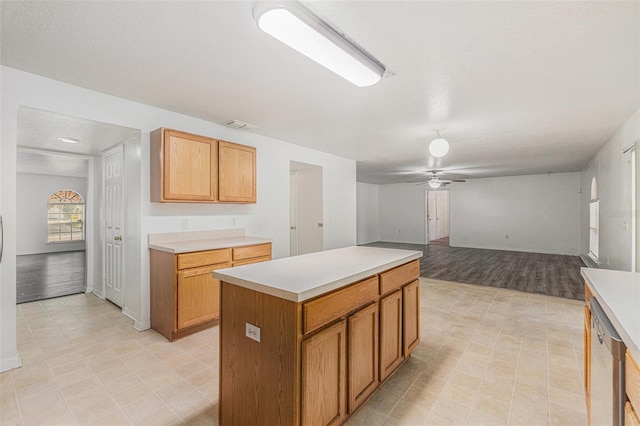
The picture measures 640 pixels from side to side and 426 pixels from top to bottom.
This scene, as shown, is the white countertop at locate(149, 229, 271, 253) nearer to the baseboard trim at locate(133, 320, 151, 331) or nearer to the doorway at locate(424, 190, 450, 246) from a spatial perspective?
the baseboard trim at locate(133, 320, 151, 331)

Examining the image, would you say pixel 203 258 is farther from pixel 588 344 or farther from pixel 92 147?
pixel 588 344

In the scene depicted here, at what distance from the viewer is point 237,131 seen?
13.1 feet

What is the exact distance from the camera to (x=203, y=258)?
300 cm

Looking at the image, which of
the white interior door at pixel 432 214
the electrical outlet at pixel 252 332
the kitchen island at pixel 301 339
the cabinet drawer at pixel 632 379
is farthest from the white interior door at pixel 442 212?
the electrical outlet at pixel 252 332

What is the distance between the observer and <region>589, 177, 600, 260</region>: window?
585cm

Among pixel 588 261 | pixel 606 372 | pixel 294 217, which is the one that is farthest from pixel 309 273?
pixel 588 261

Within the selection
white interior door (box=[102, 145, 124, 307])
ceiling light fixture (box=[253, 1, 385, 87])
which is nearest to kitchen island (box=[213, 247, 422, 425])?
ceiling light fixture (box=[253, 1, 385, 87])

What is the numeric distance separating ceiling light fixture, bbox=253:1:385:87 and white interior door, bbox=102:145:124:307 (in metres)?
3.05

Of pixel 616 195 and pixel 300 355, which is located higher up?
pixel 616 195

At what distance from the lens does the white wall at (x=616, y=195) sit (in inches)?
133

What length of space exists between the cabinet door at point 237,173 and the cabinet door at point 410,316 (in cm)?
233

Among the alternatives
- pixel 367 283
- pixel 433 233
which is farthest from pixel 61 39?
pixel 433 233

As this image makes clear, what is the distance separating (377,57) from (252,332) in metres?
1.96

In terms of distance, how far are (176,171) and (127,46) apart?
1308mm
